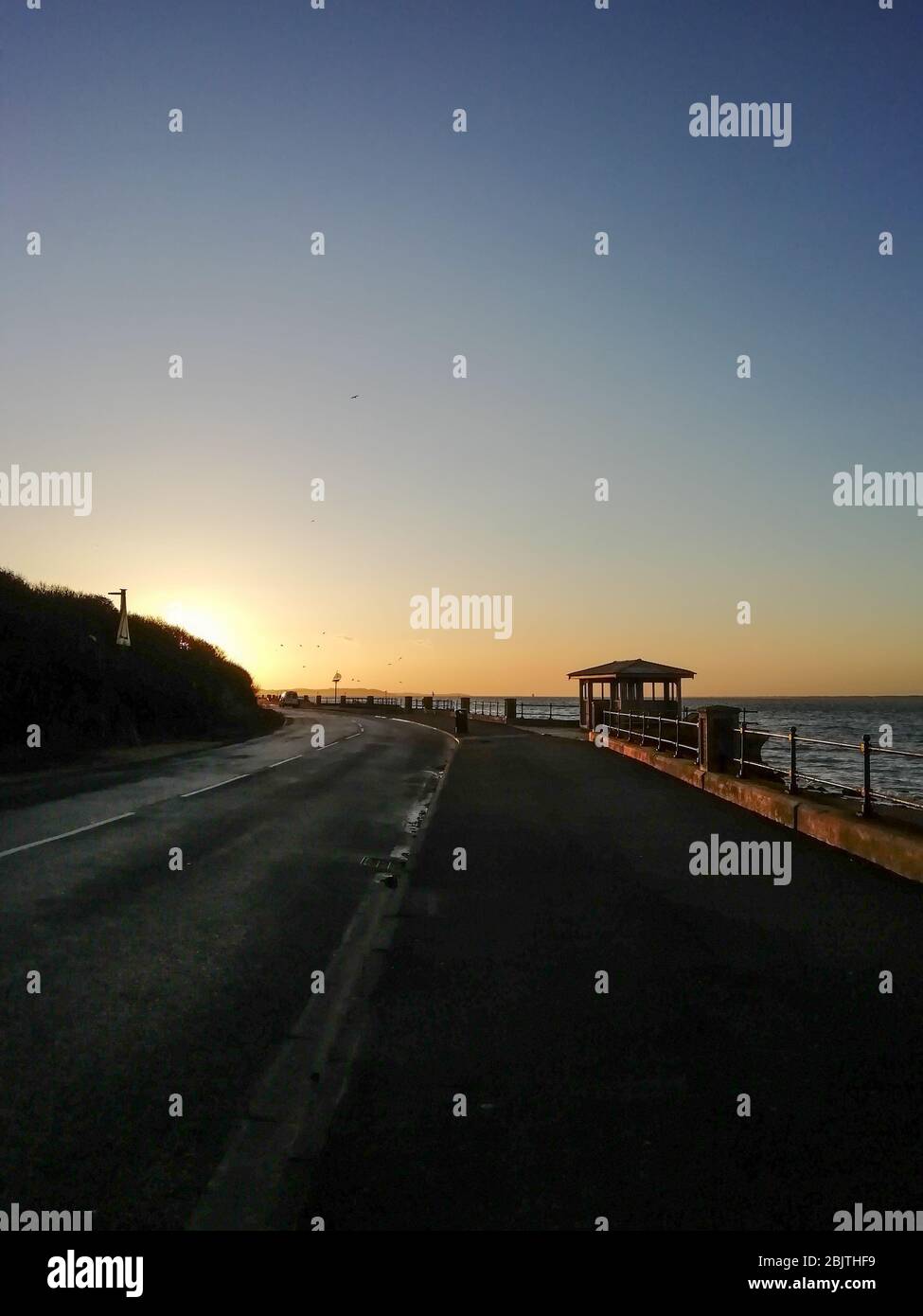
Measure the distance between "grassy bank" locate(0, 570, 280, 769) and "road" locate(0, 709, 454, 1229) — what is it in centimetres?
1329

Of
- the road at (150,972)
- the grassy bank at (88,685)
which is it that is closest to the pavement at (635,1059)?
the road at (150,972)

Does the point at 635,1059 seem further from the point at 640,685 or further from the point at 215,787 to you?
the point at 640,685

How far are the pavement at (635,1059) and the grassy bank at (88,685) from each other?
65.3 feet

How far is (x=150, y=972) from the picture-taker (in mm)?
6445

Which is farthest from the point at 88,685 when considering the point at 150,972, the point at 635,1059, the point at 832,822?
the point at 635,1059

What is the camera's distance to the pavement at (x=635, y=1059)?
3607mm

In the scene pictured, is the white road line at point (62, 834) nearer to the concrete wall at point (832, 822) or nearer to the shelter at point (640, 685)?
the concrete wall at point (832, 822)

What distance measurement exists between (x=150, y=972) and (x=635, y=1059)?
3.31m

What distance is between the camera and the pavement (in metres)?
3.61

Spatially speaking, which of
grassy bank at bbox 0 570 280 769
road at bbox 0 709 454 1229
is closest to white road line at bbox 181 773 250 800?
road at bbox 0 709 454 1229

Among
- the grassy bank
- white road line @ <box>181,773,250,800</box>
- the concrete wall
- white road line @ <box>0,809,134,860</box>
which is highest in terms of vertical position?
the grassy bank

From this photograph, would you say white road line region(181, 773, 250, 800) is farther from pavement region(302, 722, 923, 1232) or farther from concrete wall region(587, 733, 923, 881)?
concrete wall region(587, 733, 923, 881)
